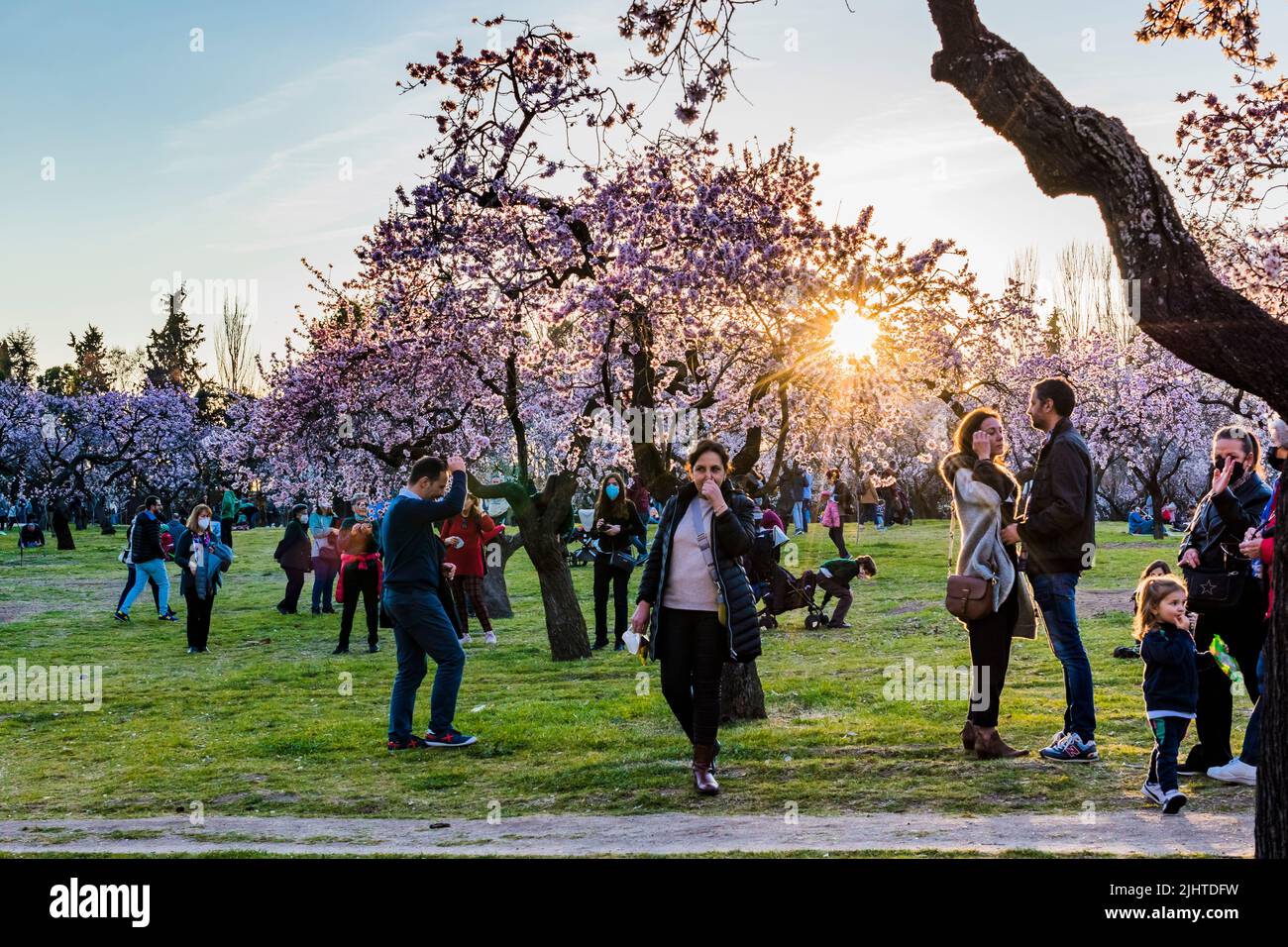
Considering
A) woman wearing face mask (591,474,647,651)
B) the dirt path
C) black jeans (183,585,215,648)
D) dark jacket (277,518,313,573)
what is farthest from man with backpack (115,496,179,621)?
the dirt path

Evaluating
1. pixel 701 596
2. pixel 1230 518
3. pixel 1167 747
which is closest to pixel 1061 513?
pixel 1230 518

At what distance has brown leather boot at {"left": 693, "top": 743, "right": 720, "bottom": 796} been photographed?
7.79 metres

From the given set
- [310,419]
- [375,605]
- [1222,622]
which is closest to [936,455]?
[310,419]

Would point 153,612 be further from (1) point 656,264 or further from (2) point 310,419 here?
(1) point 656,264

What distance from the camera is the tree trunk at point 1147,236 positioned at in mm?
4969

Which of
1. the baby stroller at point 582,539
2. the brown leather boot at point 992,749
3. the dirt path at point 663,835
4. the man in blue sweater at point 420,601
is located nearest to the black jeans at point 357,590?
the man in blue sweater at point 420,601

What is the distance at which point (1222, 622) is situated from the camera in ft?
25.0

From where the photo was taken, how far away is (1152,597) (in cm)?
723

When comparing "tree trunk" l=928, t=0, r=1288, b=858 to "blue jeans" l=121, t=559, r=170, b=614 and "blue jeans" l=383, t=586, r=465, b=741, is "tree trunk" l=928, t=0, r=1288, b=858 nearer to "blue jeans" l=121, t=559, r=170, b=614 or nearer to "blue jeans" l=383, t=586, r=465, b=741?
"blue jeans" l=383, t=586, r=465, b=741

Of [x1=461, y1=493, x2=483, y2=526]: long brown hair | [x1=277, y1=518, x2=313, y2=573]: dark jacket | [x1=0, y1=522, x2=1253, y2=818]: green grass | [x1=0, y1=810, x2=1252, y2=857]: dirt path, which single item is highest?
[x1=461, y1=493, x2=483, y2=526]: long brown hair

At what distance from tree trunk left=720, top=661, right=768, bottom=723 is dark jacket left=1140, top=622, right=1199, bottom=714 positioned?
13.0ft

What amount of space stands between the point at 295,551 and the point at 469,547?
24.9 feet

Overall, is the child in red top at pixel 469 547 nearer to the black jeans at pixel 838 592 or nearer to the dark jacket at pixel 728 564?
the black jeans at pixel 838 592
